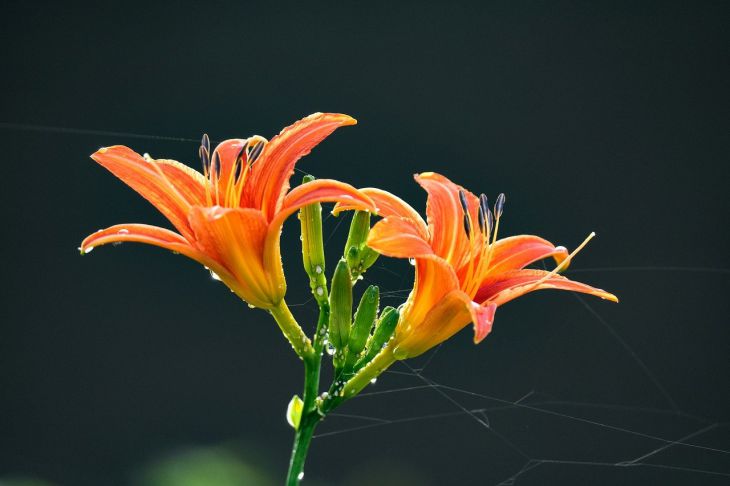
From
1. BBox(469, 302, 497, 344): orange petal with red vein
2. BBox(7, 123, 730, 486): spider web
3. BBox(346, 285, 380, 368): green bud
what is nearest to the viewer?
BBox(469, 302, 497, 344): orange petal with red vein

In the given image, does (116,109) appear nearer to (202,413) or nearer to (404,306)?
(202,413)

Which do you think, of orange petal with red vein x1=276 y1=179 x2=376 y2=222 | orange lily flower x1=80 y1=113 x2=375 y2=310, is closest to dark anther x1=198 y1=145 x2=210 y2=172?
orange lily flower x1=80 y1=113 x2=375 y2=310

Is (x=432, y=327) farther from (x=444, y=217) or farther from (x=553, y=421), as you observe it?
(x=553, y=421)

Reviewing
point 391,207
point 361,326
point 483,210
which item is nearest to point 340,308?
point 361,326

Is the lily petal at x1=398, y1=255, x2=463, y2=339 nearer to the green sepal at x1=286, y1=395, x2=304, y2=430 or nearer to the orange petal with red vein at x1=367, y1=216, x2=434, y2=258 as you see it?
the orange petal with red vein at x1=367, y1=216, x2=434, y2=258

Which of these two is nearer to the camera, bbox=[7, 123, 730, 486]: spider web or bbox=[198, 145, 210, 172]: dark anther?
bbox=[198, 145, 210, 172]: dark anther

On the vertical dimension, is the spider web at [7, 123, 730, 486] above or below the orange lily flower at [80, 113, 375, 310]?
below
